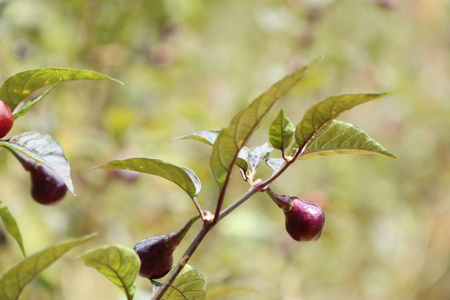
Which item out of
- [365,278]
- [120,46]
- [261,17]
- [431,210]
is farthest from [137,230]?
[431,210]

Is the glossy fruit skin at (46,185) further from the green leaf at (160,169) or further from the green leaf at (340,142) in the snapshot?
the green leaf at (340,142)

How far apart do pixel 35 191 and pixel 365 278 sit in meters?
2.44

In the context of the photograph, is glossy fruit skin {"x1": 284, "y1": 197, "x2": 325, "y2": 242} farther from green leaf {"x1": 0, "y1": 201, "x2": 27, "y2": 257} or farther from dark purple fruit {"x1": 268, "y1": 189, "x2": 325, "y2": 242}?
green leaf {"x1": 0, "y1": 201, "x2": 27, "y2": 257}

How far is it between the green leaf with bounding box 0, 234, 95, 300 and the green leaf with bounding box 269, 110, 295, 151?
23 cm

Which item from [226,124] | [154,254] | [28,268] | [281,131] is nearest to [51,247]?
[28,268]

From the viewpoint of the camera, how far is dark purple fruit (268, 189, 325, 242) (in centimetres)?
62

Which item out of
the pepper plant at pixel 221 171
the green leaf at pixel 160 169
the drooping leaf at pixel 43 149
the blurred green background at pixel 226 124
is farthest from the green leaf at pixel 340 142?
the blurred green background at pixel 226 124

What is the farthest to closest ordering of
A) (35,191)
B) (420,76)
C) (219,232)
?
→ (420,76)
(219,232)
(35,191)

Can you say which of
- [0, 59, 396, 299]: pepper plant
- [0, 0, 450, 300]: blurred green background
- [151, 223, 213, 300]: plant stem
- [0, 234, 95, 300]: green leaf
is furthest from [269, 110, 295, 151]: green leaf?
[0, 0, 450, 300]: blurred green background

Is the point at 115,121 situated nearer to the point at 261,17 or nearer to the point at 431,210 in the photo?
the point at 261,17

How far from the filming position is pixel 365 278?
2904 mm

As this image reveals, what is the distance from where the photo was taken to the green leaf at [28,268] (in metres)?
0.46

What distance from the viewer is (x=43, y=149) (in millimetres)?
563

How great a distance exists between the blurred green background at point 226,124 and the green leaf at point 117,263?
357mm
